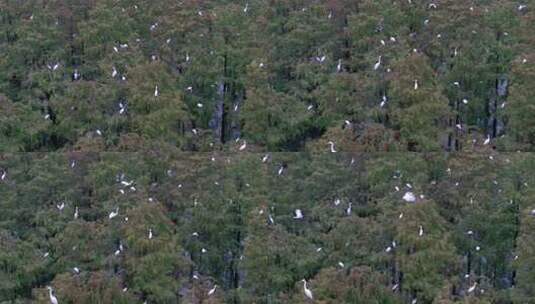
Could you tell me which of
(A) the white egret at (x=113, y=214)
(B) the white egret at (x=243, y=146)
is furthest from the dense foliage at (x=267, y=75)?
(A) the white egret at (x=113, y=214)

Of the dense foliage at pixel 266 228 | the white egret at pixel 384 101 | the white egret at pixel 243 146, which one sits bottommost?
the dense foliage at pixel 266 228

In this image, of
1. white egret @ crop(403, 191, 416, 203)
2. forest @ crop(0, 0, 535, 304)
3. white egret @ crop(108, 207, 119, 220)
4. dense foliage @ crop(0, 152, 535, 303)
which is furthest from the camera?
white egret @ crop(108, 207, 119, 220)

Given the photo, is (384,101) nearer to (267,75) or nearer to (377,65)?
(377,65)

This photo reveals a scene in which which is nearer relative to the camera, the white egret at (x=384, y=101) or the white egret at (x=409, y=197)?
the white egret at (x=409, y=197)

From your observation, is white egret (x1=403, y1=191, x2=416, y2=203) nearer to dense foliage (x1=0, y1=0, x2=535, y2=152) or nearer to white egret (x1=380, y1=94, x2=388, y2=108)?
dense foliage (x1=0, y1=0, x2=535, y2=152)

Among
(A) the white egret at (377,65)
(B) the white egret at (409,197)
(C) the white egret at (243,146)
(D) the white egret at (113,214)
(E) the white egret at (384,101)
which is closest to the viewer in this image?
(B) the white egret at (409,197)

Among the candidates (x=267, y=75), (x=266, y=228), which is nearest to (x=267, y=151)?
(x=267, y=75)

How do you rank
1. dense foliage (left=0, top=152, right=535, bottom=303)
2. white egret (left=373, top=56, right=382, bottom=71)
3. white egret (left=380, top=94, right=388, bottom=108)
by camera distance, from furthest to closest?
white egret (left=373, top=56, right=382, bottom=71) → white egret (left=380, top=94, right=388, bottom=108) → dense foliage (left=0, top=152, right=535, bottom=303)

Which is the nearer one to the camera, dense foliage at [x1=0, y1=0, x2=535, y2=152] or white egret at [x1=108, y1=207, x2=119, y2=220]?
white egret at [x1=108, y1=207, x2=119, y2=220]

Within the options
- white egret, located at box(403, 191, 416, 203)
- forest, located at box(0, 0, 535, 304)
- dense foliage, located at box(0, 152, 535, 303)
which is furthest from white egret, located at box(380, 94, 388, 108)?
white egret, located at box(403, 191, 416, 203)

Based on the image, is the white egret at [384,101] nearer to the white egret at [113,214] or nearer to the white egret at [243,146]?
the white egret at [243,146]
